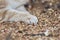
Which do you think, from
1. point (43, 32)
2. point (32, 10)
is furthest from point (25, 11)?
point (43, 32)

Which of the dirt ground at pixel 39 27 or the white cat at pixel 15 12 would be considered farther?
the white cat at pixel 15 12

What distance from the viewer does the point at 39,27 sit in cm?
162

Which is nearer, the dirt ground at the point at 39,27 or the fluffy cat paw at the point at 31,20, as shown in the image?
the dirt ground at the point at 39,27

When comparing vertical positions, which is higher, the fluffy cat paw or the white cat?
the white cat

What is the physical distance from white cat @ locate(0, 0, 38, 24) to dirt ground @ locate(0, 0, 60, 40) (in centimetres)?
6

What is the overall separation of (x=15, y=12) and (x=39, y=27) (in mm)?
307

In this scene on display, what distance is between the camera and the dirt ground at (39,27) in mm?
1486

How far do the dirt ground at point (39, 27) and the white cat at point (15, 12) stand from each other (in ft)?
0.19

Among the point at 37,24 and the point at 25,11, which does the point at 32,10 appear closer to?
the point at 25,11

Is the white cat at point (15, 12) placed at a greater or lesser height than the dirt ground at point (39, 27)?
greater

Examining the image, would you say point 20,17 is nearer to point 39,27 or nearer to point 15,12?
point 15,12

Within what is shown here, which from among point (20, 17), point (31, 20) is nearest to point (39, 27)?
point (31, 20)

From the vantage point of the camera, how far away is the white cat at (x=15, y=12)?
1.71m

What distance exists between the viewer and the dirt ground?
149 cm
